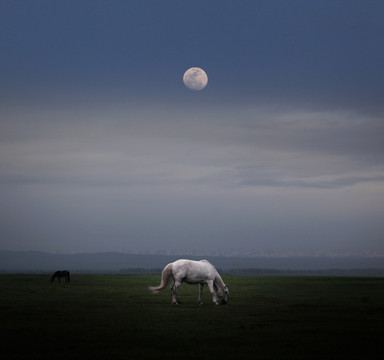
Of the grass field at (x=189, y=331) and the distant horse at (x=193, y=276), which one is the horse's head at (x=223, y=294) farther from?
the grass field at (x=189, y=331)

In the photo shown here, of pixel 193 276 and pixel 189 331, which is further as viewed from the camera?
pixel 193 276

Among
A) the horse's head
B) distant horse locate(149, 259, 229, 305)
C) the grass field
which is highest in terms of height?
distant horse locate(149, 259, 229, 305)

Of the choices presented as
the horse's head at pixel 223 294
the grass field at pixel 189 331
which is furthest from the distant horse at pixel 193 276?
the grass field at pixel 189 331

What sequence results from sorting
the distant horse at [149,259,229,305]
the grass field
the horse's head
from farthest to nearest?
the horse's head, the distant horse at [149,259,229,305], the grass field

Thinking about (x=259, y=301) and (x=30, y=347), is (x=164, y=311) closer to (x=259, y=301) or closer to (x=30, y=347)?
(x=259, y=301)

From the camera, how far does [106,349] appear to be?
1510 cm

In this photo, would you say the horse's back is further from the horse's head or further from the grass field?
the grass field

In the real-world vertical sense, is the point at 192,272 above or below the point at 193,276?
above

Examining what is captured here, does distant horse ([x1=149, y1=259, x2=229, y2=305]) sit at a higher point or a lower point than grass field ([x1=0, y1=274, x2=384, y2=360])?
higher

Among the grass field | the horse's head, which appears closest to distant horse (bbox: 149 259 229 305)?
the horse's head

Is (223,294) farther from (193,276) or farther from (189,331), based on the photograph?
(189,331)

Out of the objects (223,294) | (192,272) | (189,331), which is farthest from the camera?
(223,294)

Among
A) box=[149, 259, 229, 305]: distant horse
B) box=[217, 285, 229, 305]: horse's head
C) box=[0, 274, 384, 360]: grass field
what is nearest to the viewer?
box=[0, 274, 384, 360]: grass field

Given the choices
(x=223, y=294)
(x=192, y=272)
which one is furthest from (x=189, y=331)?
(x=223, y=294)
